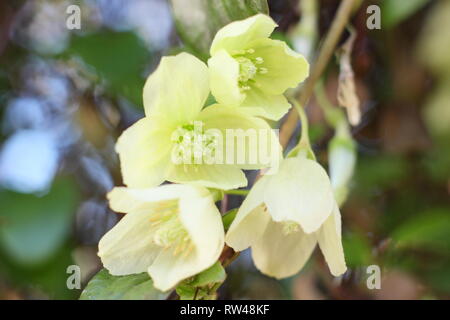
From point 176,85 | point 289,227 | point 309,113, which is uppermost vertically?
point 176,85

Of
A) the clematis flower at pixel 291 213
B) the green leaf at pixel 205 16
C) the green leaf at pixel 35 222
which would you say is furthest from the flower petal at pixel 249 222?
the green leaf at pixel 35 222

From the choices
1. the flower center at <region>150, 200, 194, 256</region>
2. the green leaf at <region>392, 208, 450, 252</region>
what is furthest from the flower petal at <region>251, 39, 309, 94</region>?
the green leaf at <region>392, 208, 450, 252</region>

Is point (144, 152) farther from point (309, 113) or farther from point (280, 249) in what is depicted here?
point (309, 113)

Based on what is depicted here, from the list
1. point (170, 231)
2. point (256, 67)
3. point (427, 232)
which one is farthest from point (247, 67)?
point (427, 232)

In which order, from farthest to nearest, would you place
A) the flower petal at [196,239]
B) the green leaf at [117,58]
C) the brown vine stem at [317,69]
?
the green leaf at [117,58] < the brown vine stem at [317,69] < the flower petal at [196,239]

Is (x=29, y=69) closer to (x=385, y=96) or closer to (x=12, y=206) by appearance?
(x=12, y=206)

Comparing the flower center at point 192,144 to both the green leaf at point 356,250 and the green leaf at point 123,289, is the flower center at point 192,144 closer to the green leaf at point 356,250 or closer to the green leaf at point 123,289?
the green leaf at point 123,289
